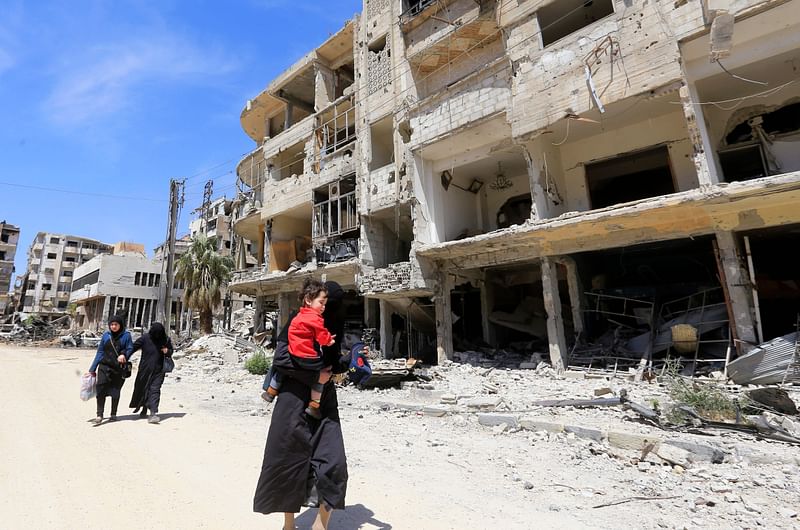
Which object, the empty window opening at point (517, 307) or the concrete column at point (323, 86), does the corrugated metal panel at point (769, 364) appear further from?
the concrete column at point (323, 86)

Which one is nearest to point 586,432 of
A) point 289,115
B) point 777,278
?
point 777,278

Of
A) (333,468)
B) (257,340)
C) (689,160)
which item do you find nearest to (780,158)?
(689,160)

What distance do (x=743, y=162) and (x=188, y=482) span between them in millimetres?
14560

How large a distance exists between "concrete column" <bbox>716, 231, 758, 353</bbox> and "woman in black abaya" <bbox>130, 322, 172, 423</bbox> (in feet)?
37.1

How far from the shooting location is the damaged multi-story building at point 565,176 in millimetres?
8961

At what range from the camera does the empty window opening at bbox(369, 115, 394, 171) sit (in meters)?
16.5

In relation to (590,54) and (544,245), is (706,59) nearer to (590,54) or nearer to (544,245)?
(590,54)

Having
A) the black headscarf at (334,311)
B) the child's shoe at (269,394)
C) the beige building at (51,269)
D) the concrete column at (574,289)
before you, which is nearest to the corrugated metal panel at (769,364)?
the concrete column at (574,289)

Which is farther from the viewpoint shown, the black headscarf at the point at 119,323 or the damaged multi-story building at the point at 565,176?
the damaged multi-story building at the point at 565,176

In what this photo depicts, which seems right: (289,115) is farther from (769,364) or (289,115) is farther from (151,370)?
(769,364)

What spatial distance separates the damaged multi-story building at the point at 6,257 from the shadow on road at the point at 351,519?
73100mm

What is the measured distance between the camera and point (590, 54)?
401 inches

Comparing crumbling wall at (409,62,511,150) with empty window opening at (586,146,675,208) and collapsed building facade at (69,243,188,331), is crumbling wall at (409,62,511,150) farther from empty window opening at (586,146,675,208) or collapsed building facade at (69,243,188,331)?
collapsed building facade at (69,243,188,331)

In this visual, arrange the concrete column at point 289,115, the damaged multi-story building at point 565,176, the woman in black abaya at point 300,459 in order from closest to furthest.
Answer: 1. the woman in black abaya at point 300,459
2. the damaged multi-story building at point 565,176
3. the concrete column at point 289,115
